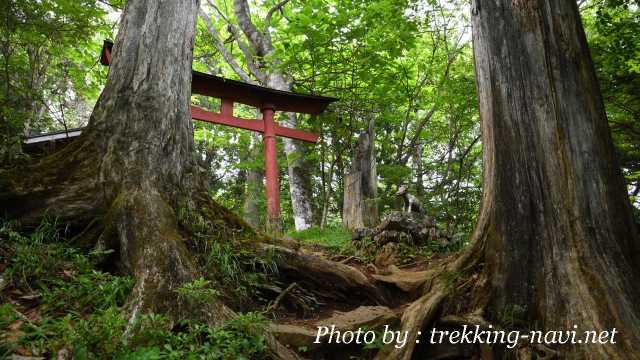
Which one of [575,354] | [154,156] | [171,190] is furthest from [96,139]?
[575,354]

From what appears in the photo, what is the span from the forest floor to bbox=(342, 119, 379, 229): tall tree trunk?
4017 millimetres

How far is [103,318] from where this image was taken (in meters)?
2.43

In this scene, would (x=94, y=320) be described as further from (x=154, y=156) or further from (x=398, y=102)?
(x=398, y=102)

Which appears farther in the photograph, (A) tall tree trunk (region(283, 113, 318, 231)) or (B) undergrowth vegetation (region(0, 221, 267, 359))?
(A) tall tree trunk (region(283, 113, 318, 231))

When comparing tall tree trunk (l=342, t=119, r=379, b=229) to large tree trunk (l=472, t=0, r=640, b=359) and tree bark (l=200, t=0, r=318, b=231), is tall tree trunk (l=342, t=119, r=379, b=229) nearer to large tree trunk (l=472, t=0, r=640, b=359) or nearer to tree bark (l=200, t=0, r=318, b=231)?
tree bark (l=200, t=0, r=318, b=231)

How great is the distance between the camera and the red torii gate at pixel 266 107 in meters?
8.67

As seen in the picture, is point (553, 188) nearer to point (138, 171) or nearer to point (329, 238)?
point (138, 171)

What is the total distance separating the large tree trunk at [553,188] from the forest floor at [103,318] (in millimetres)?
1241

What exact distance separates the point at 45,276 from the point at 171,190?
120 centimetres

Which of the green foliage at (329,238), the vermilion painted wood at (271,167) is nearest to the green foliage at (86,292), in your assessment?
the green foliage at (329,238)

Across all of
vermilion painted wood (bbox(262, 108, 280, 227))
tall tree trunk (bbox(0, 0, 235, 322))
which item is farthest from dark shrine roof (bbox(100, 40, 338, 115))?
tall tree trunk (bbox(0, 0, 235, 322))

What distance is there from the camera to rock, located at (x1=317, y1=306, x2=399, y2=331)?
3.51 metres

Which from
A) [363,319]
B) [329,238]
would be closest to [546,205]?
[363,319]

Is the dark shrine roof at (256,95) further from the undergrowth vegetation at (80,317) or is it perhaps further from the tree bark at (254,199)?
the undergrowth vegetation at (80,317)
